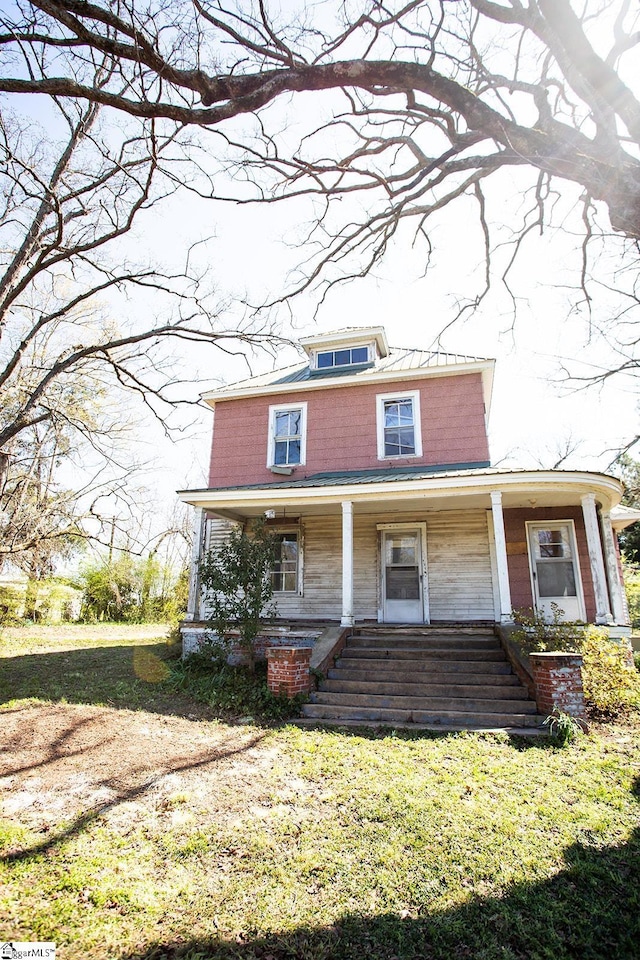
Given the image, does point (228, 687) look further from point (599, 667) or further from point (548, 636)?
point (599, 667)

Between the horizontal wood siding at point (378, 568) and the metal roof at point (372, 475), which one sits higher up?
the metal roof at point (372, 475)

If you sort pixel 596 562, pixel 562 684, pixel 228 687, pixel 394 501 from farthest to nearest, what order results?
1. pixel 394 501
2. pixel 596 562
3. pixel 228 687
4. pixel 562 684

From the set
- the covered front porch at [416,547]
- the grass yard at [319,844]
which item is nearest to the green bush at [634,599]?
the covered front porch at [416,547]

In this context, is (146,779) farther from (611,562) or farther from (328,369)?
(328,369)

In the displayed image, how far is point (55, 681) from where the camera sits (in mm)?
8586

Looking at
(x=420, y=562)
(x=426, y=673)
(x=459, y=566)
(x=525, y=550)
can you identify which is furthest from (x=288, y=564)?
(x=525, y=550)

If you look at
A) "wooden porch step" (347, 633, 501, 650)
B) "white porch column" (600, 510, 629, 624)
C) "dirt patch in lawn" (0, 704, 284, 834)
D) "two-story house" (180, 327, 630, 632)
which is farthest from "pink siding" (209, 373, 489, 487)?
"dirt patch in lawn" (0, 704, 284, 834)

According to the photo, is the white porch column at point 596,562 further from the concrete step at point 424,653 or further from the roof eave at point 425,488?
the concrete step at point 424,653

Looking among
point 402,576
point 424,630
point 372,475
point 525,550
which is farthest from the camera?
point 402,576

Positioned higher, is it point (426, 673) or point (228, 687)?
point (426, 673)

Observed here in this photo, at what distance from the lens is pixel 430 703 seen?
6.61 m

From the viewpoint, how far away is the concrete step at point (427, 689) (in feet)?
21.8

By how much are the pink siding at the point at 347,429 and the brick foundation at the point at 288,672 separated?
18.3 feet

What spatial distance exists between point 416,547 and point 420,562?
35cm
